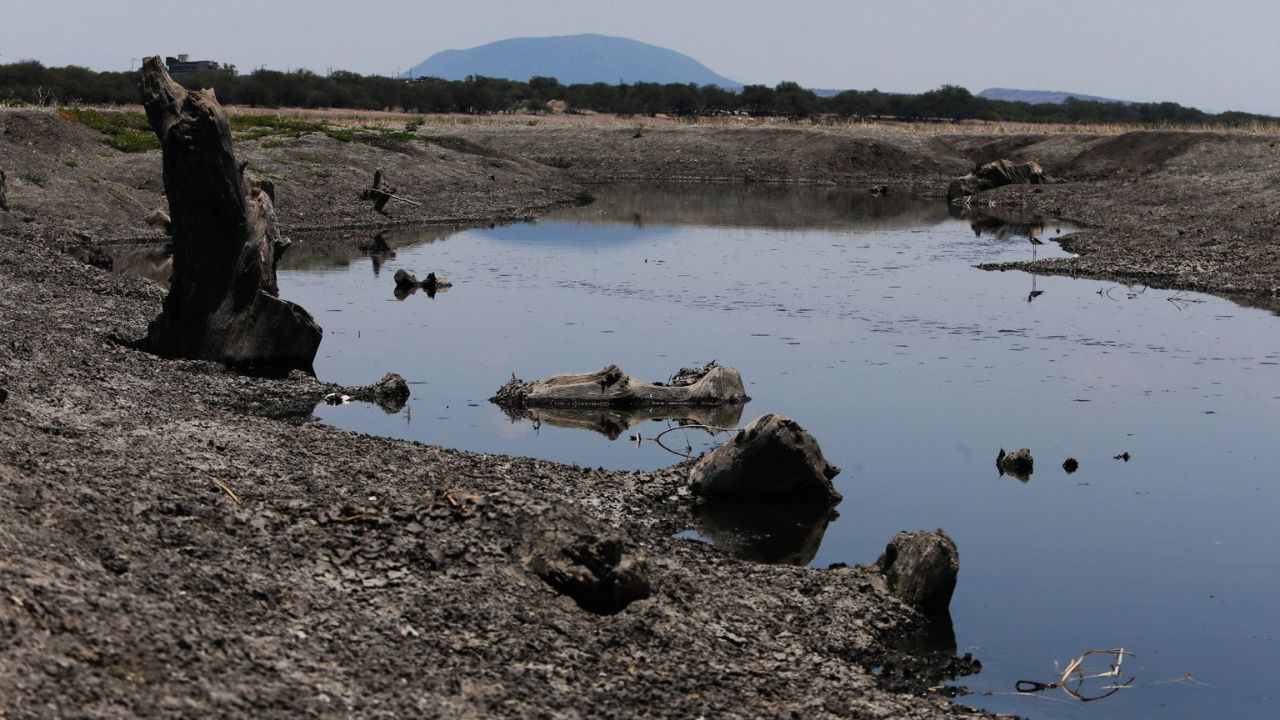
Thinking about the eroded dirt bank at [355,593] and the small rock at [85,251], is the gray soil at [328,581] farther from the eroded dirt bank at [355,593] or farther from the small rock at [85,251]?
the small rock at [85,251]

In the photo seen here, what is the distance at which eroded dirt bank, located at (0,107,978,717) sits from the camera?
9.21 metres

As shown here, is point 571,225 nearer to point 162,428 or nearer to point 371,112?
point 162,428

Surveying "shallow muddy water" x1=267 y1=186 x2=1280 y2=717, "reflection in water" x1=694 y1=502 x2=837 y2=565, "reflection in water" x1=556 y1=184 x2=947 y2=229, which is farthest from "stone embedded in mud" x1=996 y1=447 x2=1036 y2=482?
"reflection in water" x1=556 y1=184 x2=947 y2=229

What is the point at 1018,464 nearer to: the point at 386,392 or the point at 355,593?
the point at 386,392

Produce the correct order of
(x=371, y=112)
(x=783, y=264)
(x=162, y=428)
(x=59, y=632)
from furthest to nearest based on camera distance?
(x=371, y=112), (x=783, y=264), (x=162, y=428), (x=59, y=632)

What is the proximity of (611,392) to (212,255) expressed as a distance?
7.41 metres

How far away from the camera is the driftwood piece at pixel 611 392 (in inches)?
861

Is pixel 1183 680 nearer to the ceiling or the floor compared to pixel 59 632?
nearer to the floor

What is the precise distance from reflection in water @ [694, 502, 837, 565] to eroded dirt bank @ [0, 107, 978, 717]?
1.56ft

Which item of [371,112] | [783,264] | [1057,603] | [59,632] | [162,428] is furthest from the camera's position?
[371,112]

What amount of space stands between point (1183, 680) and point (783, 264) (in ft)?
96.8

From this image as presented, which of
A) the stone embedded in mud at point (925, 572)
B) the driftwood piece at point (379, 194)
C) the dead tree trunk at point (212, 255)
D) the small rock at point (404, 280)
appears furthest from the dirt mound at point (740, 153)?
the stone embedded in mud at point (925, 572)

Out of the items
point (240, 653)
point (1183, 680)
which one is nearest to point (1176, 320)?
point (1183, 680)

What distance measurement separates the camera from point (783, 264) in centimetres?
4100
